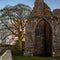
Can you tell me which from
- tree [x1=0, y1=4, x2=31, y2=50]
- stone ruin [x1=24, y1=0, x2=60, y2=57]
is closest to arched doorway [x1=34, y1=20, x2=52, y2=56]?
stone ruin [x1=24, y1=0, x2=60, y2=57]

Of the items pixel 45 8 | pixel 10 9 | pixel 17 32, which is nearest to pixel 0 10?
pixel 10 9

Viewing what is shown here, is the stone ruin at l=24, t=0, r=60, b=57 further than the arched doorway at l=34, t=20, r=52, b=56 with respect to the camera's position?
No

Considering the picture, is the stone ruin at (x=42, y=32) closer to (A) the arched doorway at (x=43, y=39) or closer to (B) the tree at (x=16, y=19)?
(A) the arched doorway at (x=43, y=39)

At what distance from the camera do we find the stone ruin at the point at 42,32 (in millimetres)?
25781

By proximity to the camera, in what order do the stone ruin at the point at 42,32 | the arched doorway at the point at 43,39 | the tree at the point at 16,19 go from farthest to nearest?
1. the tree at the point at 16,19
2. the arched doorway at the point at 43,39
3. the stone ruin at the point at 42,32

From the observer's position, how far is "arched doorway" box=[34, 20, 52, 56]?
2734cm

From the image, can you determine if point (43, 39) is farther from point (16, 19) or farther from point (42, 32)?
point (16, 19)

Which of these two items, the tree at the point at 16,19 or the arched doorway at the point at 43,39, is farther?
the tree at the point at 16,19

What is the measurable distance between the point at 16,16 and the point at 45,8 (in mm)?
4371

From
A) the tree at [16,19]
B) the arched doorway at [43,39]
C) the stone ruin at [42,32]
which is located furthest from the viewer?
the tree at [16,19]

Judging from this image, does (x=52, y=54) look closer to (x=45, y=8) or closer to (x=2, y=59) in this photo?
(x=45, y=8)

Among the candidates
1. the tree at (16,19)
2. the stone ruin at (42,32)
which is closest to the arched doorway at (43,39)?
the stone ruin at (42,32)

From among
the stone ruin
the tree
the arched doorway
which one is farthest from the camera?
the tree

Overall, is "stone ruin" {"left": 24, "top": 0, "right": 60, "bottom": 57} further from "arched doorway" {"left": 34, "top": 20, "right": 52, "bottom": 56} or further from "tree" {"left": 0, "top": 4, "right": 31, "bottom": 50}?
"tree" {"left": 0, "top": 4, "right": 31, "bottom": 50}
